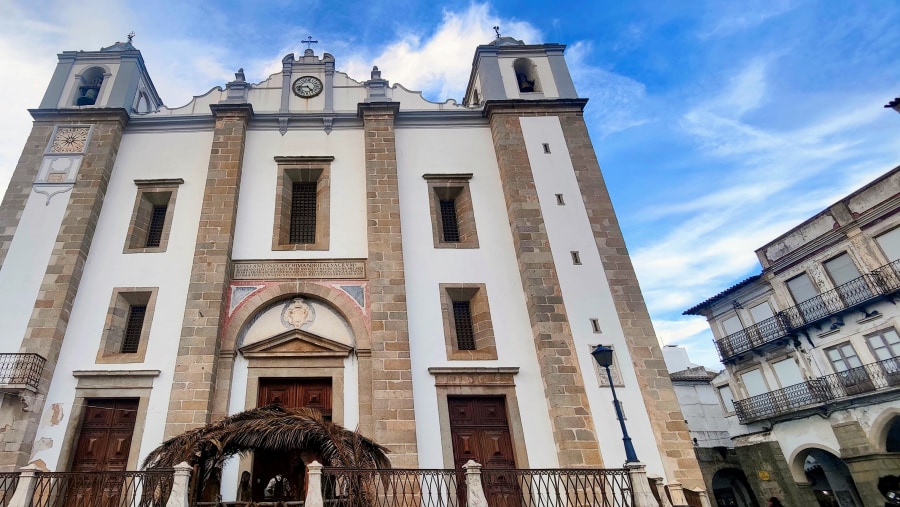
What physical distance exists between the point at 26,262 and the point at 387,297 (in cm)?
816

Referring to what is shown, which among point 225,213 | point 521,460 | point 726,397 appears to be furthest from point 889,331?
point 225,213

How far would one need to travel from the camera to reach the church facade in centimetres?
994

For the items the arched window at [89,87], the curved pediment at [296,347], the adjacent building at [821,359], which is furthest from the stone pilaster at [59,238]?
the adjacent building at [821,359]

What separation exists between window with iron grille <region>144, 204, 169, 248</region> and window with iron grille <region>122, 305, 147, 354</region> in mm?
1681

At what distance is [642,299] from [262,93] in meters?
11.9

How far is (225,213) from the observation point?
477 inches

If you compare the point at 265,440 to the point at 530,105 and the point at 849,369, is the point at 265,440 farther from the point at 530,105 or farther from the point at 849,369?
the point at 849,369

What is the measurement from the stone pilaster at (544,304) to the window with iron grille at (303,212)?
5.09 meters

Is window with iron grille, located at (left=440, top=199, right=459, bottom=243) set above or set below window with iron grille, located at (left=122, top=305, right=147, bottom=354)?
above

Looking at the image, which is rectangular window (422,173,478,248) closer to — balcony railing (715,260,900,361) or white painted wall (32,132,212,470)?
white painted wall (32,132,212,470)

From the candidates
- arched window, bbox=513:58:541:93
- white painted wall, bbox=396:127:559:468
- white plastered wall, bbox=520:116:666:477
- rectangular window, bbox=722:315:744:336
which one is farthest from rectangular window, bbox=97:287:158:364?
rectangular window, bbox=722:315:744:336

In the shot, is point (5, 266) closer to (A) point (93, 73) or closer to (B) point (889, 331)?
(A) point (93, 73)

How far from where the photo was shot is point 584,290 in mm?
11656

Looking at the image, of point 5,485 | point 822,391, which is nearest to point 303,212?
point 5,485
